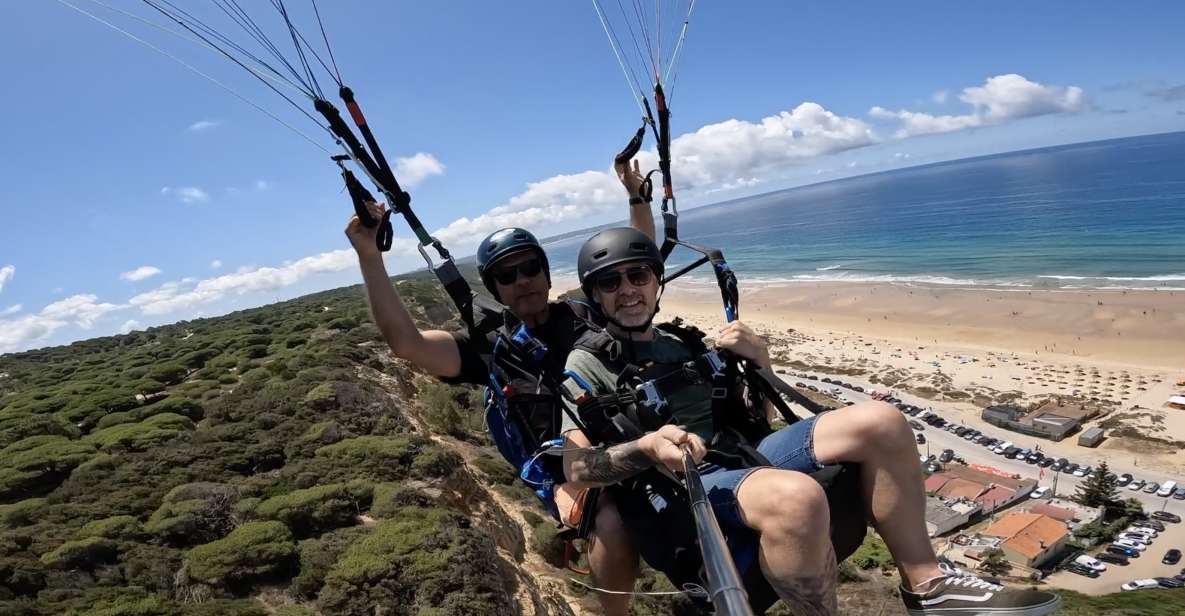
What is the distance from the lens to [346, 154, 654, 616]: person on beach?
2.98 m

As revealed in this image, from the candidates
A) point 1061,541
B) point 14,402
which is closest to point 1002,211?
point 1061,541

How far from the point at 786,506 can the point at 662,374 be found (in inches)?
44.4

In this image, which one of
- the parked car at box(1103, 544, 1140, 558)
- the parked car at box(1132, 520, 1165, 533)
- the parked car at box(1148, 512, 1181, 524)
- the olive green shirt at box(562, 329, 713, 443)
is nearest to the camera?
the olive green shirt at box(562, 329, 713, 443)

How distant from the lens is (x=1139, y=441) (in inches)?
968

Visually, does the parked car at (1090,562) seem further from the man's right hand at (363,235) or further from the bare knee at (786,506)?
the man's right hand at (363,235)

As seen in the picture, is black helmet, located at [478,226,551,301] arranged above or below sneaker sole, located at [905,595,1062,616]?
above

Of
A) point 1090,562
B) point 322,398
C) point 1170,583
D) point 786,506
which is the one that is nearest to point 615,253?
point 786,506

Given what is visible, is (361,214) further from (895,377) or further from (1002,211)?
(1002,211)

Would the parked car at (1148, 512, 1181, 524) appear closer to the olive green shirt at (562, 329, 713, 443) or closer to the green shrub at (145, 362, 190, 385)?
the olive green shirt at (562, 329, 713, 443)

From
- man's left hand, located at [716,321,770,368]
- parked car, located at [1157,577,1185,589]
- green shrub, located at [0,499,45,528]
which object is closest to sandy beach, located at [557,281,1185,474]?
parked car, located at [1157,577,1185,589]

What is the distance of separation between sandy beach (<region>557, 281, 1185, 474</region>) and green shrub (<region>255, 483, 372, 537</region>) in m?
29.4

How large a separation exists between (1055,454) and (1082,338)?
1640cm

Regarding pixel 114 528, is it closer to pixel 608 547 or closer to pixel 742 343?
pixel 608 547

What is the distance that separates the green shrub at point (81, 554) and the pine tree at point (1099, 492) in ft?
90.7
